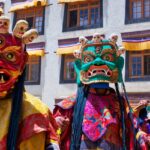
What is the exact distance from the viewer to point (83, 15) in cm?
1437

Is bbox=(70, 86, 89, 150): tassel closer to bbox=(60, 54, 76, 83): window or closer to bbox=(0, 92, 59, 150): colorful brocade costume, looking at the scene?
bbox=(0, 92, 59, 150): colorful brocade costume

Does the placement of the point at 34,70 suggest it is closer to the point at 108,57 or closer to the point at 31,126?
the point at 108,57

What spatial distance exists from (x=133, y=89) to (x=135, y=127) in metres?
8.54

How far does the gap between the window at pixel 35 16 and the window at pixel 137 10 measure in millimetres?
3397

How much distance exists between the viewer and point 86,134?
364cm

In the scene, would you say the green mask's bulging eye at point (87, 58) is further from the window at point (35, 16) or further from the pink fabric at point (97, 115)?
the window at point (35, 16)

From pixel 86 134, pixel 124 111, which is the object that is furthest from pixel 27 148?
pixel 124 111

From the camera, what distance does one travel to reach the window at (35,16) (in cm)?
1503

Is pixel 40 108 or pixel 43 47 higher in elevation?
pixel 43 47

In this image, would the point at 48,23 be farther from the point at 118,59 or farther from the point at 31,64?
the point at 118,59

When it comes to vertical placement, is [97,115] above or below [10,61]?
below

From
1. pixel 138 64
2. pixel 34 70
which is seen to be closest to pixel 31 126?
pixel 138 64

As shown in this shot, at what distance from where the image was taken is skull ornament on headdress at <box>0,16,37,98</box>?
7.80ft

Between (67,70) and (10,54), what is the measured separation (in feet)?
38.0
